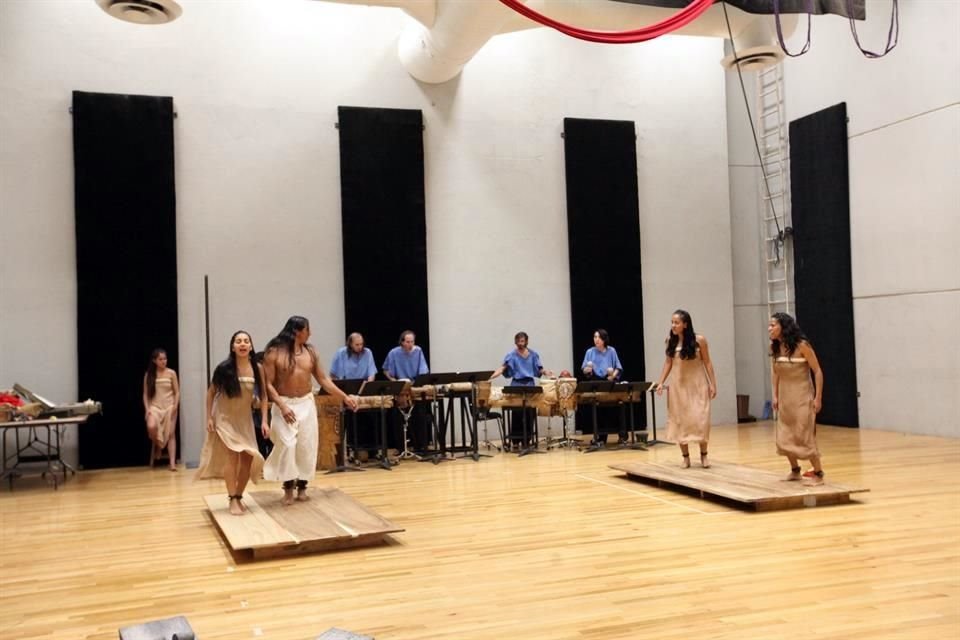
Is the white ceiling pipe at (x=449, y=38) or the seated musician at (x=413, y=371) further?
the seated musician at (x=413, y=371)

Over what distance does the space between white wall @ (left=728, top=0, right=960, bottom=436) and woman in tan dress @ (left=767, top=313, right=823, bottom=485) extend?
198 inches

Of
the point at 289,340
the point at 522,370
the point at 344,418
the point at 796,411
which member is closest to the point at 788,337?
the point at 796,411

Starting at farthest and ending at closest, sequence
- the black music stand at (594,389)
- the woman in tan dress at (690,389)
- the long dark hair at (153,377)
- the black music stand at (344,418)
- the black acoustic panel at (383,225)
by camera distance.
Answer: the black acoustic panel at (383,225) < the black music stand at (594,389) < the long dark hair at (153,377) < the black music stand at (344,418) < the woman in tan dress at (690,389)

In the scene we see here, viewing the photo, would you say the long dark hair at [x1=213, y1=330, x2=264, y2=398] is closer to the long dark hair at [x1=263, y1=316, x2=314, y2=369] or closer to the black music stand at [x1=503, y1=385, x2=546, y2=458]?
the long dark hair at [x1=263, y1=316, x2=314, y2=369]

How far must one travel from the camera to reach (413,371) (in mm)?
11008

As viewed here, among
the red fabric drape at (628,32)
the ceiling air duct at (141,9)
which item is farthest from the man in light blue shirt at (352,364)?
the red fabric drape at (628,32)

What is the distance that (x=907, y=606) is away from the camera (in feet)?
13.8

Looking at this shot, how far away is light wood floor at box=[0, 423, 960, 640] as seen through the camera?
415cm

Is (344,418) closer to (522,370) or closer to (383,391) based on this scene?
(383,391)

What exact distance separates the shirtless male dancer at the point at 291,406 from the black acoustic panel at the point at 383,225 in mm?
4529

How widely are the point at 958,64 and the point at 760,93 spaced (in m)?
3.98

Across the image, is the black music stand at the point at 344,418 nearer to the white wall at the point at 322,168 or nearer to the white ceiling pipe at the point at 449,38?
the white wall at the point at 322,168

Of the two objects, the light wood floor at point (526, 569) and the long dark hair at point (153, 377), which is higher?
the long dark hair at point (153, 377)

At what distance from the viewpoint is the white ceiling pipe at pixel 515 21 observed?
972 cm
